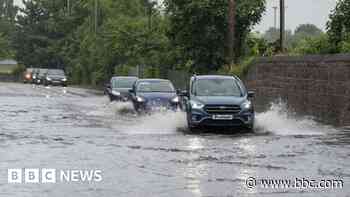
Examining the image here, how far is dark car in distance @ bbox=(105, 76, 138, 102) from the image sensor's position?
115ft

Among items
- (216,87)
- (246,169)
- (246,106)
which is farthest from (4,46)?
(246,169)

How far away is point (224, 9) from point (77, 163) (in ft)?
92.2

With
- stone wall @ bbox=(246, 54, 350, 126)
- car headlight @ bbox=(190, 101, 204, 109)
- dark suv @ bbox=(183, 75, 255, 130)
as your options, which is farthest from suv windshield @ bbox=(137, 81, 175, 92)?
car headlight @ bbox=(190, 101, 204, 109)

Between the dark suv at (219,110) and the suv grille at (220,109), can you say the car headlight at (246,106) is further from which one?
the suv grille at (220,109)

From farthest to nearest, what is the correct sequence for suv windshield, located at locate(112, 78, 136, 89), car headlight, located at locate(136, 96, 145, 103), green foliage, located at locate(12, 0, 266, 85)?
green foliage, located at locate(12, 0, 266, 85), suv windshield, located at locate(112, 78, 136, 89), car headlight, located at locate(136, 96, 145, 103)

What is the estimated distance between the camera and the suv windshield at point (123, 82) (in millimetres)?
36844

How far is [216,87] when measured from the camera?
23.5 meters

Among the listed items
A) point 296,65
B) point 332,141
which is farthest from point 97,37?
point 332,141

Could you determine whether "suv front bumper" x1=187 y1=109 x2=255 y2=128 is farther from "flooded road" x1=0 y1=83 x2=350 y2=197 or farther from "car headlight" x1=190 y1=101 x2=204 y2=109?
"flooded road" x1=0 y1=83 x2=350 y2=197

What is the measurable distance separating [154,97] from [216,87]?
17.8ft

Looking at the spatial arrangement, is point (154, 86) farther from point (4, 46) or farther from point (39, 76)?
point (4, 46)

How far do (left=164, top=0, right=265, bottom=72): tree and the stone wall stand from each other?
582 cm

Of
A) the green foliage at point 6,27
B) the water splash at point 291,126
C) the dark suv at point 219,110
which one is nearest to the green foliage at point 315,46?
the water splash at point 291,126

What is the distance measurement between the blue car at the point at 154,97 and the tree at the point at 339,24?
6.58 metres
